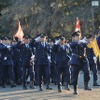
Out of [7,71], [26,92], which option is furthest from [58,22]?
[26,92]

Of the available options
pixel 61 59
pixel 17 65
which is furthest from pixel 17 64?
pixel 61 59

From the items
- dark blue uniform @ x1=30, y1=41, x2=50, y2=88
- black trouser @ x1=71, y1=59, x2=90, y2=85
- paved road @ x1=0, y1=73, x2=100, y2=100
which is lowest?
paved road @ x1=0, y1=73, x2=100, y2=100

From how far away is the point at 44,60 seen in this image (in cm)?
1323

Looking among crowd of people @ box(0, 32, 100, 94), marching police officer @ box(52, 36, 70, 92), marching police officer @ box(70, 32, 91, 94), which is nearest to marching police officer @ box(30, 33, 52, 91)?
crowd of people @ box(0, 32, 100, 94)

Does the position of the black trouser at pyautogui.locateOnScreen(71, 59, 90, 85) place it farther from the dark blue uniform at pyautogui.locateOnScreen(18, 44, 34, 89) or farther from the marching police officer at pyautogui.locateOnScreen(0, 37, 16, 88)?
the marching police officer at pyautogui.locateOnScreen(0, 37, 16, 88)

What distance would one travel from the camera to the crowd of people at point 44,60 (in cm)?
1248

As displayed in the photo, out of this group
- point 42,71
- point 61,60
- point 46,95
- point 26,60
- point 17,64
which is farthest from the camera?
point 17,64

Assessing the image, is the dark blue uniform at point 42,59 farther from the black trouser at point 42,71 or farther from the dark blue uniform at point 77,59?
the dark blue uniform at point 77,59

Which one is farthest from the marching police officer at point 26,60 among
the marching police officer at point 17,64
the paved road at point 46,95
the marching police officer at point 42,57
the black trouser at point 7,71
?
the marching police officer at point 17,64

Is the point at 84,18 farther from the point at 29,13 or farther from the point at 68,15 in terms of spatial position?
the point at 29,13

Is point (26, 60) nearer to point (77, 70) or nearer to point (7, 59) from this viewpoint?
point (7, 59)

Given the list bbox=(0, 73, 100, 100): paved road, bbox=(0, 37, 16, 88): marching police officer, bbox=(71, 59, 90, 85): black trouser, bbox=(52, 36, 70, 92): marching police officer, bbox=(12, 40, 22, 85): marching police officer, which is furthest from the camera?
bbox=(12, 40, 22, 85): marching police officer

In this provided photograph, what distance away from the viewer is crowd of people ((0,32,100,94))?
12484 millimetres

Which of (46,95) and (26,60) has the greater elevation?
(26,60)
